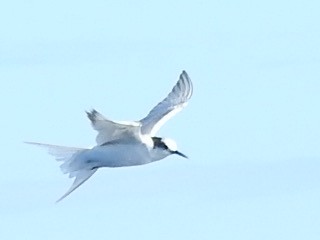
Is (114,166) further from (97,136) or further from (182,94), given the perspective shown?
(182,94)

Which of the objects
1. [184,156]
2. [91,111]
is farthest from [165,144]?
[91,111]

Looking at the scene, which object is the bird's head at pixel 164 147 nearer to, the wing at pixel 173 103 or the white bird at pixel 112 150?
the white bird at pixel 112 150

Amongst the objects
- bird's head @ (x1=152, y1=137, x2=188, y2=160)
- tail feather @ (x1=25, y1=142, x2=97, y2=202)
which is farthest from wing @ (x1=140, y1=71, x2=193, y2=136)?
tail feather @ (x1=25, y1=142, x2=97, y2=202)

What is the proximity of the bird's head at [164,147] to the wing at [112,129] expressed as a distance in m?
0.67

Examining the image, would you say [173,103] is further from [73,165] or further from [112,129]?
[112,129]

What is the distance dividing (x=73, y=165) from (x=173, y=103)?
4.26 m

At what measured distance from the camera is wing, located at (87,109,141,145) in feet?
89.2

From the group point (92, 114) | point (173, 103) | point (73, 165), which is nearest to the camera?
point (92, 114)

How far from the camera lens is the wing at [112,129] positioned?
27.2m

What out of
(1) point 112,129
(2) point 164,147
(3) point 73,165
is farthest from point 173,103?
(1) point 112,129

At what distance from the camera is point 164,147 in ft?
96.5

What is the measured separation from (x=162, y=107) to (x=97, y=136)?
469 cm

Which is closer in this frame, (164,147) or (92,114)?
(92,114)

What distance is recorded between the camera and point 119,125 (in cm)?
2772
